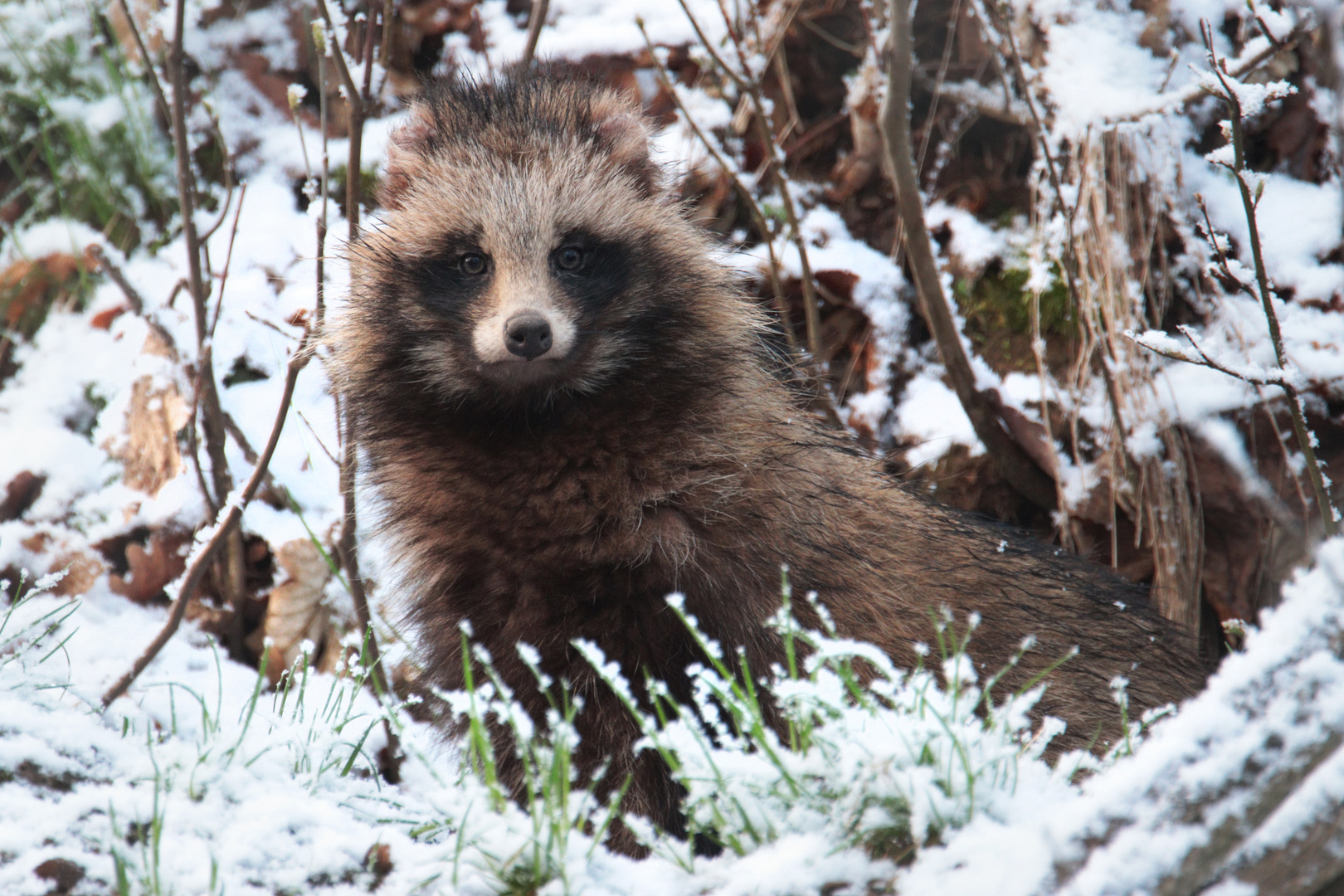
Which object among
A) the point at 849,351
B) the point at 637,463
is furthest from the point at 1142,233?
the point at 637,463

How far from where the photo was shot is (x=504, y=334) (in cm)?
285

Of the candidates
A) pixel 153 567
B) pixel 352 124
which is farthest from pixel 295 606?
pixel 352 124

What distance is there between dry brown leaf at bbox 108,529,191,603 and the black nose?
254cm

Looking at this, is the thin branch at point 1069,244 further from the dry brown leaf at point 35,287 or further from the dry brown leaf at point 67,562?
the dry brown leaf at point 35,287

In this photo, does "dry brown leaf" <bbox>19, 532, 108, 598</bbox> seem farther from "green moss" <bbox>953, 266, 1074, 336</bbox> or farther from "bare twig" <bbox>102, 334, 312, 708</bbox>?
"green moss" <bbox>953, 266, 1074, 336</bbox>

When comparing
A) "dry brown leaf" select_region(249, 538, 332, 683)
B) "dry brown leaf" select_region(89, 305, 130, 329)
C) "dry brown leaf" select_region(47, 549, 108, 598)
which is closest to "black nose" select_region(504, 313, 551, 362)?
"dry brown leaf" select_region(249, 538, 332, 683)

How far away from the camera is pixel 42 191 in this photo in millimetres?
5789

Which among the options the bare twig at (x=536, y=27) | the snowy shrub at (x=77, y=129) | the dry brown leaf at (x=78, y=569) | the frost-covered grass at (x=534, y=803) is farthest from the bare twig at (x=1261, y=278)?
the snowy shrub at (x=77, y=129)

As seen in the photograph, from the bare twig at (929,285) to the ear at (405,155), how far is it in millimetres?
1461

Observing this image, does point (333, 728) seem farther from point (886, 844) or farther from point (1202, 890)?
point (1202, 890)

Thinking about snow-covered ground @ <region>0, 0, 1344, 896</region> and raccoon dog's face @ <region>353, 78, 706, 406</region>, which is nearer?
snow-covered ground @ <region>0, 0, 1344, 896</region>

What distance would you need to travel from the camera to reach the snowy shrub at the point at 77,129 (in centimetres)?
566

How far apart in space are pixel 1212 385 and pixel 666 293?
2422 mm

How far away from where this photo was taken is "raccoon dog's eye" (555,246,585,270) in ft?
10.4
